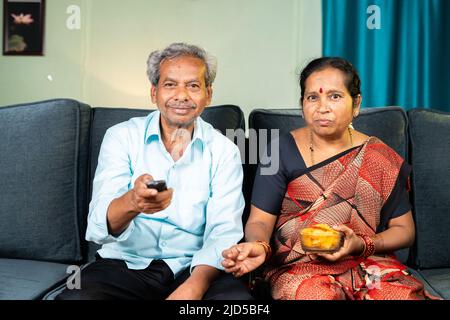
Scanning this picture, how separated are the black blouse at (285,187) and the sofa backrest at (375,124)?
0.29 m

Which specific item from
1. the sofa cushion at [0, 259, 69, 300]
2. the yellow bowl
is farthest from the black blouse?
the sofa cushion at [0, 259, 69, 300]

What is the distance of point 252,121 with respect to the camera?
2.01 meters

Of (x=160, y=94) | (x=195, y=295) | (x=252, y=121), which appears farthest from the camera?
(x=252, y=121)

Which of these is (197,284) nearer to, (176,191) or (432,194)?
(176,191)

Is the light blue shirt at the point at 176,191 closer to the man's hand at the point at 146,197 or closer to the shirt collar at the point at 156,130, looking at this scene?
the shirt collar at the point at 156,130

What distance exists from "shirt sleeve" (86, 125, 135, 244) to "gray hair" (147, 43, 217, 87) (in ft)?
0.67

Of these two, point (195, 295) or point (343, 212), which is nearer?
point (195, 295)

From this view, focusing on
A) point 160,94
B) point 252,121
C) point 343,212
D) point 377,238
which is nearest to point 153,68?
point 160,94

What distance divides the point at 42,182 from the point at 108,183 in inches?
18.0

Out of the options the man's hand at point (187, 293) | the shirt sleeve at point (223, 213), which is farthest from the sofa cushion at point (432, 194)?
the man's hand at point (187, 293)

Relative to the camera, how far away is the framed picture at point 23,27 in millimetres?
3453

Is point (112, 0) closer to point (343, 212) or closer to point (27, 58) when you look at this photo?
point (27, 58)

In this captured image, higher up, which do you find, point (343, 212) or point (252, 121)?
point (252, 121)

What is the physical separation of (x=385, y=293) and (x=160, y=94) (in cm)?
86
